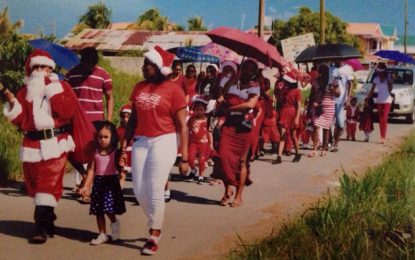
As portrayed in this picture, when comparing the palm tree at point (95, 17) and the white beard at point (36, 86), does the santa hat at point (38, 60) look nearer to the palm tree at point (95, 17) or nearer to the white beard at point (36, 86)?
the white beard at point (36, 86)

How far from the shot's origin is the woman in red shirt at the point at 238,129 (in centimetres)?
869

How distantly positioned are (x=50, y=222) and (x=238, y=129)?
275 cm

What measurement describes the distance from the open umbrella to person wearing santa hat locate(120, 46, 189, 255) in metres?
2.07

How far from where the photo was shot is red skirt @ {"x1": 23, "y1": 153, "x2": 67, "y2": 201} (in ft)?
22.2

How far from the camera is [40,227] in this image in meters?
6.77

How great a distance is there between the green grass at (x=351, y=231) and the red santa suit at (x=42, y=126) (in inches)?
76.3

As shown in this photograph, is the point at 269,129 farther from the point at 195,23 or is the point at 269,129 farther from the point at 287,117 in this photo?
the point at 195,23

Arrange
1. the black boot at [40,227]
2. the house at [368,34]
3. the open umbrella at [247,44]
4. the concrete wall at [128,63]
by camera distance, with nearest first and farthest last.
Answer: the black boot at [40,227]
the open umbrella at [247,44]
the concrete wall at [128,63]
the house at [368,34]

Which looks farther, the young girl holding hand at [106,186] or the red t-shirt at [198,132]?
the red t-shirt at [198,132]

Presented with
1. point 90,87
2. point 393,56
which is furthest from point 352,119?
point 90,87

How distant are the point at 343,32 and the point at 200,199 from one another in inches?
2184

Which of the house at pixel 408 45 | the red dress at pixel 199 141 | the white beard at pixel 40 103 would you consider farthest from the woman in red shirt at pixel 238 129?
the house at pixel 408 45

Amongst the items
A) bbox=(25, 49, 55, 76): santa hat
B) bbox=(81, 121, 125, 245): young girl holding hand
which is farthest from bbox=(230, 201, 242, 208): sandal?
bbox=(25, 49, 55, 76): santa hat

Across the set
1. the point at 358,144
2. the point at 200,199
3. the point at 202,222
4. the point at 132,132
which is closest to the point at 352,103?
the point at 358,144
